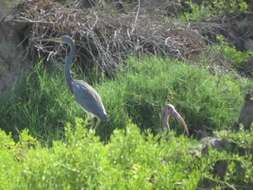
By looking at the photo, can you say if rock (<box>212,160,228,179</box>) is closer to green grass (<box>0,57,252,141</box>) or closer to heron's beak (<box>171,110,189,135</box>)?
heron's beak (<box>171,110,189,135</box>)

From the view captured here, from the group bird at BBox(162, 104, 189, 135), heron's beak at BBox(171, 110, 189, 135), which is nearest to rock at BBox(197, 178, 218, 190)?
bird at BBox(162, 104, 189, 135)

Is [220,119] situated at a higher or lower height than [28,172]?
lower

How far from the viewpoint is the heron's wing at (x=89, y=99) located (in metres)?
9.91

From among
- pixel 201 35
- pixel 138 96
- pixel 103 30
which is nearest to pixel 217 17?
pixel 201 35

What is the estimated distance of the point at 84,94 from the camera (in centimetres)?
1000

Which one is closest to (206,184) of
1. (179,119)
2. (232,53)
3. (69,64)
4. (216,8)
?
(179,119)

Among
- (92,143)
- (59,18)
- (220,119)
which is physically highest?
(92,143)

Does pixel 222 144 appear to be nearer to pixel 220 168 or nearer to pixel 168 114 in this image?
pixel 220 168

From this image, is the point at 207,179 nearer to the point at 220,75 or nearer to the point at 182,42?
the point at 220,75

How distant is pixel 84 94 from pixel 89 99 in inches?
3.6

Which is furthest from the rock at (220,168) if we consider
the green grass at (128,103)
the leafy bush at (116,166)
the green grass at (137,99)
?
the green grass at (137,99)

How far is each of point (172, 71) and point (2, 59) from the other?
2.20 meters

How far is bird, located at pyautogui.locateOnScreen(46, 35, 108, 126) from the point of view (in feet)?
32.5

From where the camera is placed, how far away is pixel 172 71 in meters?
10.8
